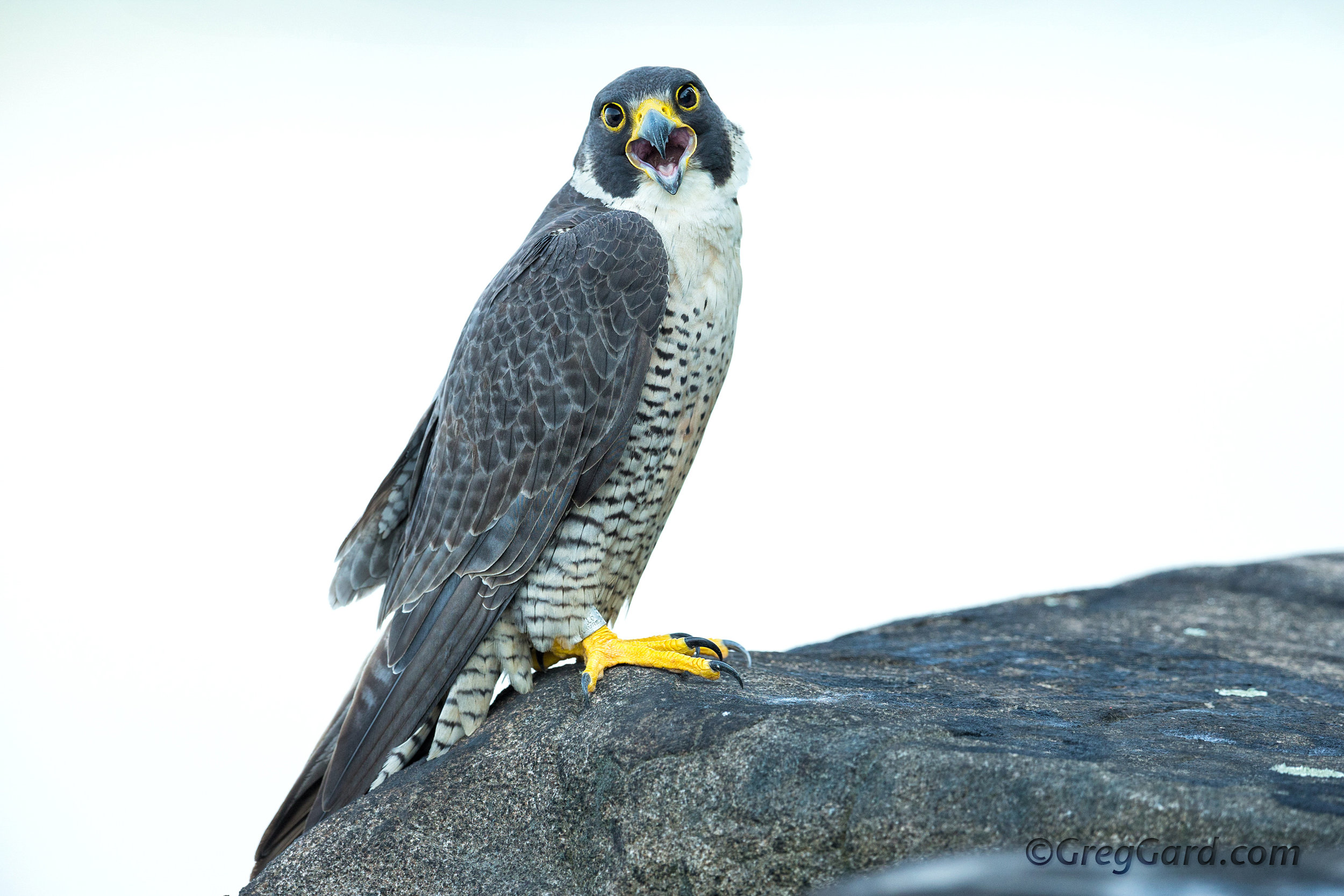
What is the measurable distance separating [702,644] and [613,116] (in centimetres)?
147

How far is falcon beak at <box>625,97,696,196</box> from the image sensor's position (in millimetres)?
2988

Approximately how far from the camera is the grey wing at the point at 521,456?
2.87 metres

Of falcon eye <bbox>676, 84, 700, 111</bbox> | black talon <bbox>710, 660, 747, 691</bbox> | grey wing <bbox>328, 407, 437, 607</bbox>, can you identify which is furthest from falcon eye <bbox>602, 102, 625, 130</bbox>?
black talon <bbox>710, 660, 747, 691</bbox>

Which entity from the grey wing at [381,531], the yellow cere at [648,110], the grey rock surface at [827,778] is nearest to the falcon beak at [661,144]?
the yellow cere at [648,110]

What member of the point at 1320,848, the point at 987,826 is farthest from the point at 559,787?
the point at 1320,848

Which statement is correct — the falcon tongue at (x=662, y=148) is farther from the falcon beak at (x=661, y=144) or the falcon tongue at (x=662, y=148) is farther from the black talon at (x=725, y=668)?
the black talon at (x=725, y=668)

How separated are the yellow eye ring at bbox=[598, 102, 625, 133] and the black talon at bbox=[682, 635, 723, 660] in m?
1.41

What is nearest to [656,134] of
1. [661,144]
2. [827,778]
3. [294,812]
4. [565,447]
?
[661,144]

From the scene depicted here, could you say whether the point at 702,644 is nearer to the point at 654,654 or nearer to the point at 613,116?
the point at 654,654

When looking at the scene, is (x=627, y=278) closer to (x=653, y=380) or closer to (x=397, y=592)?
(x=653, y=380)

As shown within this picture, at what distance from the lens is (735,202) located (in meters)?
3.19

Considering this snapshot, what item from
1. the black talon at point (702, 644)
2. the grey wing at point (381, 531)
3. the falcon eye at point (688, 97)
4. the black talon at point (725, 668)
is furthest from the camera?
the grey wing at point (381, 531)

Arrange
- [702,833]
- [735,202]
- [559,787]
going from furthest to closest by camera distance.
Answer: [735,202] → [559,787] → [702,833]

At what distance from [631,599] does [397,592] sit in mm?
718
